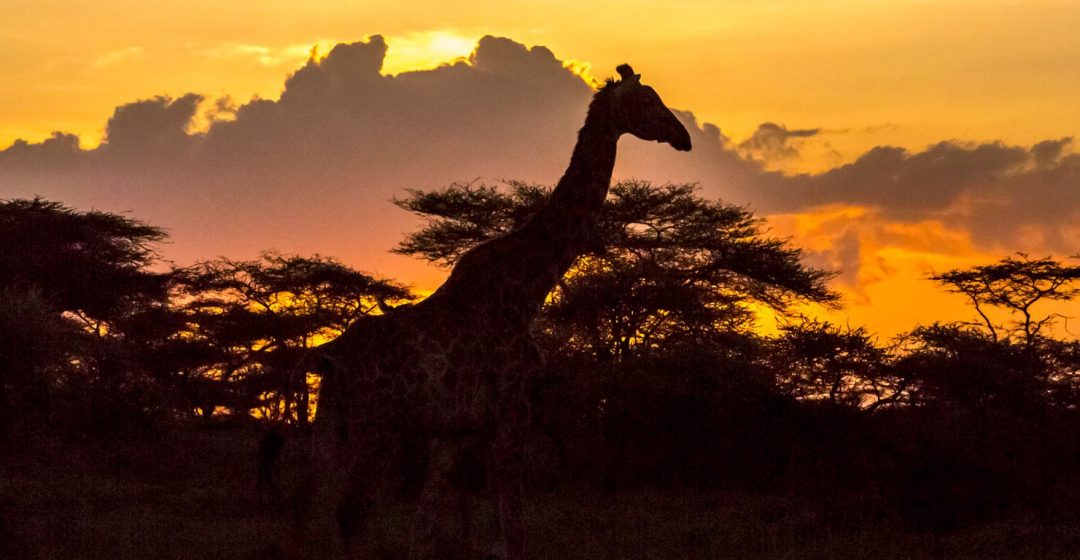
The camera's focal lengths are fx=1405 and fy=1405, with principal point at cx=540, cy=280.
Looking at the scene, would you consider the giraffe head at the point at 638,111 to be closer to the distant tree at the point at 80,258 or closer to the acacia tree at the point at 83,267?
the acacia tree at the point at 83,267

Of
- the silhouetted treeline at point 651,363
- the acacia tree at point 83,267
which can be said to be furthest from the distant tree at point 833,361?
the acacia tree at point 83,267

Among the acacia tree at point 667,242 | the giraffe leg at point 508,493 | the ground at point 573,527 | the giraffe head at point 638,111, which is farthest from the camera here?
the acacia tree at point 667,242

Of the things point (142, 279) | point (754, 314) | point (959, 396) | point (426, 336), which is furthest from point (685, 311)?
point (426, 336)

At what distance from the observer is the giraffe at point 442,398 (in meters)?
8.72

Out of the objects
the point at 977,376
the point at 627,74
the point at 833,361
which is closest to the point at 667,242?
the point at 833,361

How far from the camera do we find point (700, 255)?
30297mm

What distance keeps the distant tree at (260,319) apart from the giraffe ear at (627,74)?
961 inches

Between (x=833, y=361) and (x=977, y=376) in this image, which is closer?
(x=977, y=376)

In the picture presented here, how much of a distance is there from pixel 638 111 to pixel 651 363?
9.41 metres

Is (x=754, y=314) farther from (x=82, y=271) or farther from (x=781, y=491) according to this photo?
(x=82, y=271)

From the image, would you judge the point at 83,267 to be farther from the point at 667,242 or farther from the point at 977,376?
the point at 977,376

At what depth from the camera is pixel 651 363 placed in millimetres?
19422

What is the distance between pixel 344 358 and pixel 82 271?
26600 mm

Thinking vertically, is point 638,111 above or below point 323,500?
above
